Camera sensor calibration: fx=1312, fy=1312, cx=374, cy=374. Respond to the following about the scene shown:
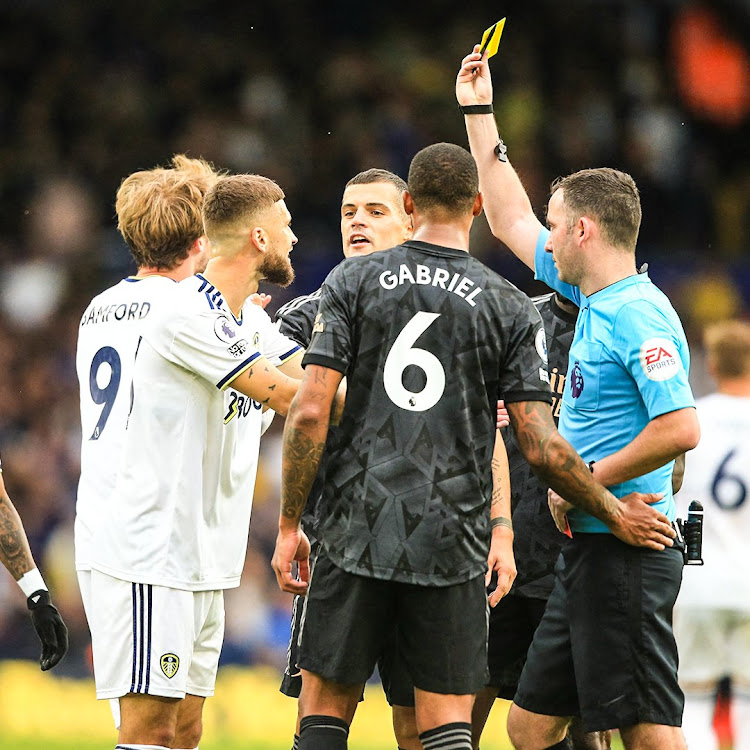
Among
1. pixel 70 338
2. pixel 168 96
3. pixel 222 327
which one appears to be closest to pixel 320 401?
pixel 222 327

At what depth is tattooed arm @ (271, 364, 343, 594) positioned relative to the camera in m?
4.06

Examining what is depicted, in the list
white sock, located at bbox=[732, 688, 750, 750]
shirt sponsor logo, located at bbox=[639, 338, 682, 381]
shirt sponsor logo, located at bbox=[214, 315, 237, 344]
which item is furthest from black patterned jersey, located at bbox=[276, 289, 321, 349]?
white sock, located at bbox=[732, 688, 750, 750]

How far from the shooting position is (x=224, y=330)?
456cm

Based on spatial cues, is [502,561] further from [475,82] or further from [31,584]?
[475,82]

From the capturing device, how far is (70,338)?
11.9 metres

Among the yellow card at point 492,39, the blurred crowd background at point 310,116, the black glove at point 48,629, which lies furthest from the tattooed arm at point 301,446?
the blurred crowd background at point 310,116

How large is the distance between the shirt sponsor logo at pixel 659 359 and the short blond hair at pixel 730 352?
9.73 ft

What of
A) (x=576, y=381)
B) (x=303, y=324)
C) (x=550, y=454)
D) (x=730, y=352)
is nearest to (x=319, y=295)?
(x=303, y=324)

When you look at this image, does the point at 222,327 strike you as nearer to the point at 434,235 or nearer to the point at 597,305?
the point at 434,235

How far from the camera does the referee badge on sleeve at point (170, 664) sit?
4457mm

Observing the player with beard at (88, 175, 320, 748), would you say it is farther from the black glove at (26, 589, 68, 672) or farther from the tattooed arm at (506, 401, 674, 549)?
the tattooed arm at (506, 401, 674, 549)

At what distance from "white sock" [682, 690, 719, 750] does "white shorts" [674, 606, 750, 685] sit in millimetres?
92

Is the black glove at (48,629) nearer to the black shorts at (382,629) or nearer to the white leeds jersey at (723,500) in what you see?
the black shorts at (382,629)

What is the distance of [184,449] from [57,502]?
258 inches
